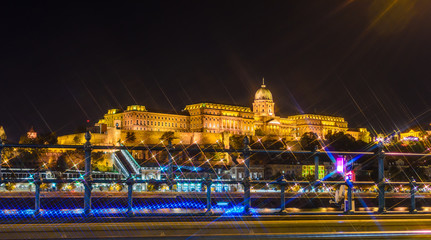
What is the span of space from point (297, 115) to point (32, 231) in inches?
5871

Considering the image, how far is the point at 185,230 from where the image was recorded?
20.8ft

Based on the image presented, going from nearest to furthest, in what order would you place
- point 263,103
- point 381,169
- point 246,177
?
point 246,177
point 381,169
point 263,103

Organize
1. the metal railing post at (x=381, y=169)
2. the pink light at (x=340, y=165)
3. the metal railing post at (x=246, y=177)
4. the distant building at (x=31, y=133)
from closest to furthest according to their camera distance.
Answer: the metal railing post at (x=246, y=177) → the metal railing post at (x=381, y=169) → the pink light at (x=340, y=165) → the distant building at (x=31, y=133)

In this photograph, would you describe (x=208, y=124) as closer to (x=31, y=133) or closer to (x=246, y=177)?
(x=31, y=133)

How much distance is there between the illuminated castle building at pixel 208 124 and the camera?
3989 inches

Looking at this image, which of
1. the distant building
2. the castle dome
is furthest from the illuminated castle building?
the distant building

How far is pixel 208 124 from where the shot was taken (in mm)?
122562

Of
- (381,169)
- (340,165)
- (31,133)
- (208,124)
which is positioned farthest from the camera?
(208,124)

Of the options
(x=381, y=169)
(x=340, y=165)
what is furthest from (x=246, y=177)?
(x=340, y=165)

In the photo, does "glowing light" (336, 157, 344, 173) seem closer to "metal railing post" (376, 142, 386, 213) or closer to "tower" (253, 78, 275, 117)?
"metal railing post" (376, 142, 386, 213)

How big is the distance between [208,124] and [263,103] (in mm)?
30133

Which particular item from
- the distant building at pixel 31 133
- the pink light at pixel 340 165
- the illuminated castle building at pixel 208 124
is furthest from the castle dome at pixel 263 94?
the pink light at pixel 340 165

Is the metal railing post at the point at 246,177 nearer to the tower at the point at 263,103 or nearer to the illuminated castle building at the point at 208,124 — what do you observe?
the illuminated castle building at the point at 208,124

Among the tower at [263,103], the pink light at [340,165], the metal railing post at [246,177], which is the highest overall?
the tower at [263,103]
